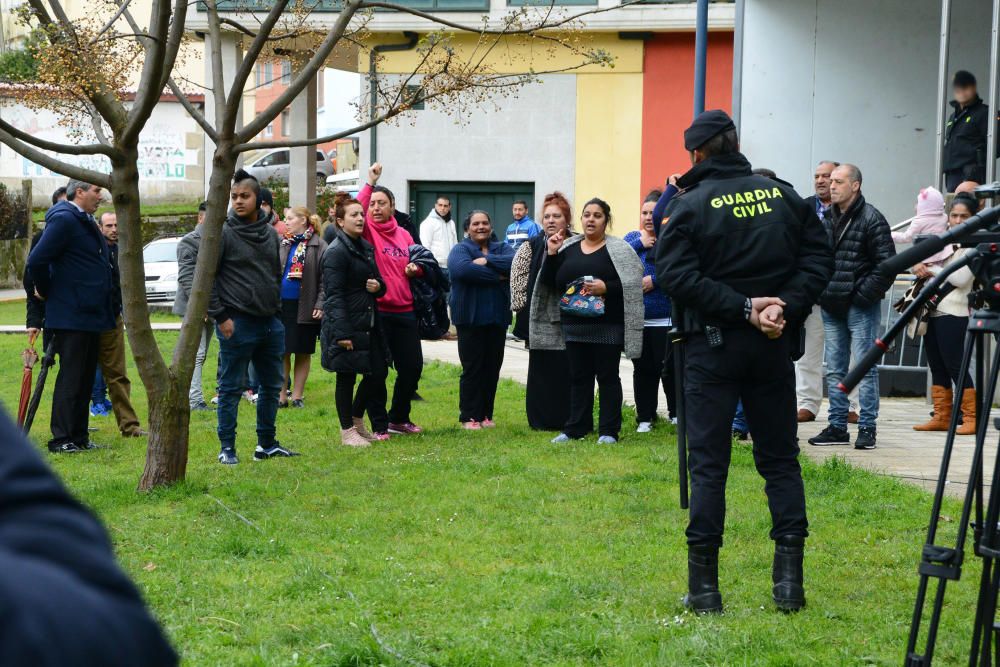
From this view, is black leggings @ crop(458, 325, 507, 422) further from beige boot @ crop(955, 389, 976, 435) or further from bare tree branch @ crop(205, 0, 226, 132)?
beige boot @ crop(955, 389, 976, 435)

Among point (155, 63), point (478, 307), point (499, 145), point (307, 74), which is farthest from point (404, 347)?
point (499, 145)

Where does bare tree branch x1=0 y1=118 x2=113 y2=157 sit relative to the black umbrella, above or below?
above

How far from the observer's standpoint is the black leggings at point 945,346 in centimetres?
1053

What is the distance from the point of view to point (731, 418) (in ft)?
17.9

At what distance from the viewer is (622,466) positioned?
9141mm

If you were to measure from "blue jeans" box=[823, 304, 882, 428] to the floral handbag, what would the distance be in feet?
6.08

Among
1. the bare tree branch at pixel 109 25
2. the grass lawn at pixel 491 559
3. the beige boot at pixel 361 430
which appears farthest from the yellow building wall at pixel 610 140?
the bare tree branch at pixel 109 25

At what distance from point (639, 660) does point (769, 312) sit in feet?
5.02

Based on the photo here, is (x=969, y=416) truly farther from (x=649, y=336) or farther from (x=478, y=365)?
(x=478, y=365)

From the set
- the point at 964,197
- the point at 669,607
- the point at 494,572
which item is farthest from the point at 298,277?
the point at 964,197

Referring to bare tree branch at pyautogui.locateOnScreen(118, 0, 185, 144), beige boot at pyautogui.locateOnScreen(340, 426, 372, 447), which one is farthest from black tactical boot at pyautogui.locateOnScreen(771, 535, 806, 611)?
beige boot at pyautogui.locateOnScreen(340, 426, 372, 447)

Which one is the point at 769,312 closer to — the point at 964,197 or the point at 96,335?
the point at 964,197

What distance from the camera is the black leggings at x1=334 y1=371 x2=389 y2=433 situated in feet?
33.8

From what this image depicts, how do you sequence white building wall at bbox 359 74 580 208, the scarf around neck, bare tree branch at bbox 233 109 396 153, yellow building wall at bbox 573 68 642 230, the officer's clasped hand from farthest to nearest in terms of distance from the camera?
white building wall at bbox 359 74 580 208
yellow building wall at bbox 573 68 642 230
the scarf around neck
bare tree branch at bbox 233 109 396 153
the officer's clasped hand
